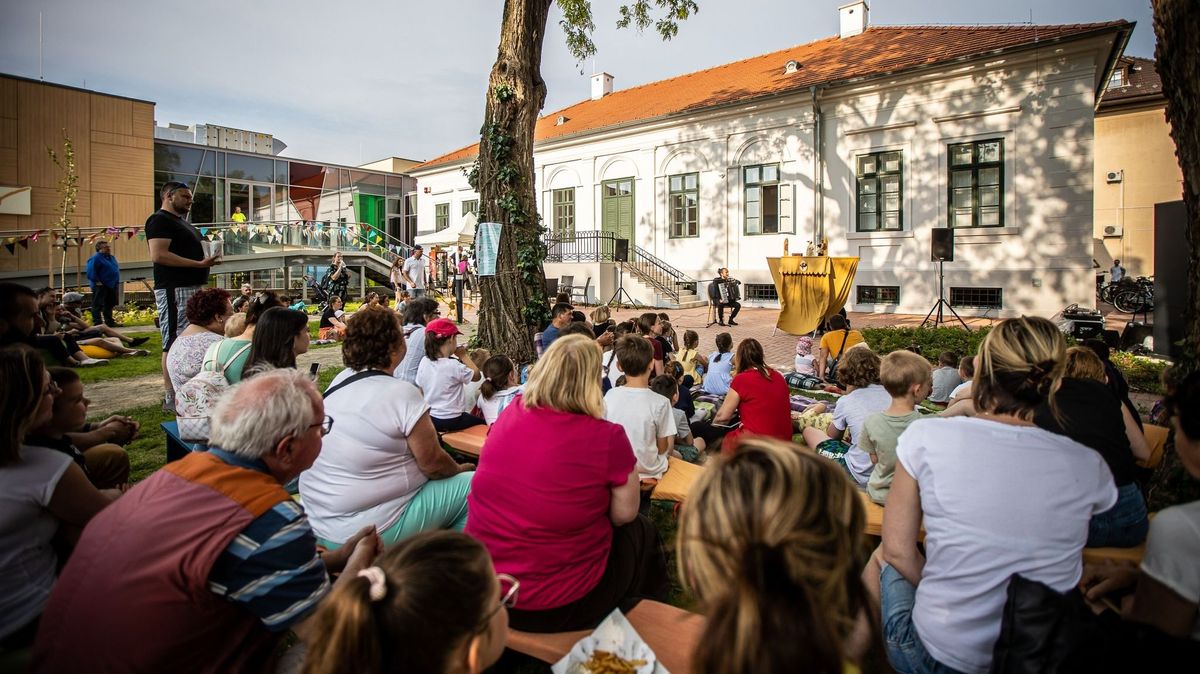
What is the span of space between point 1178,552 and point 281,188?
1311 inches

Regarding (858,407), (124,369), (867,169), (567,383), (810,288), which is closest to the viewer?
(567,383)

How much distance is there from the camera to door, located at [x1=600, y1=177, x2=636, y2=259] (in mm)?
23391

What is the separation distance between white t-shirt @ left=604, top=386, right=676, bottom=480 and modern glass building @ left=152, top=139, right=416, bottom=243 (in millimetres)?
23323

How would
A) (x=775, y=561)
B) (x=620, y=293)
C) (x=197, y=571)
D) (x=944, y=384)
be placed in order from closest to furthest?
(x=775, y=561), (x=197, y=571), (x=944, y=384), (x=620, y=293)

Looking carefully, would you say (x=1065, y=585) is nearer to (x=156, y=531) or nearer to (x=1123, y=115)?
(x=156, y=531)

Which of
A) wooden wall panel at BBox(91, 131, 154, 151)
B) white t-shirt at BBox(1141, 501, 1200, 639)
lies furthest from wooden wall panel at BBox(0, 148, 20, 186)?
white t-shirt at BBox(1141, 501, 1200, 639)

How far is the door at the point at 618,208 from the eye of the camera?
23391mm

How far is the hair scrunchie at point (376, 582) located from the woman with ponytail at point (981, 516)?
1546 mm

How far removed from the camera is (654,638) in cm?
227

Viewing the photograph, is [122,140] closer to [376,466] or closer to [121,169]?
[121,169]

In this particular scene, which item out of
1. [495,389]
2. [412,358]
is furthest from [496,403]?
[412,358]

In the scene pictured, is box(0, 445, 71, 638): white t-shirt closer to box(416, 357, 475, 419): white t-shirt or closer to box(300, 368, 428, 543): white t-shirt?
box(300, 368, 428, 543): white t-shirt

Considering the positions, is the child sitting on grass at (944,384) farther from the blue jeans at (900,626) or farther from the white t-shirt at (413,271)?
the white t-shirt at (413,271)

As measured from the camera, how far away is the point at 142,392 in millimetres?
8383
